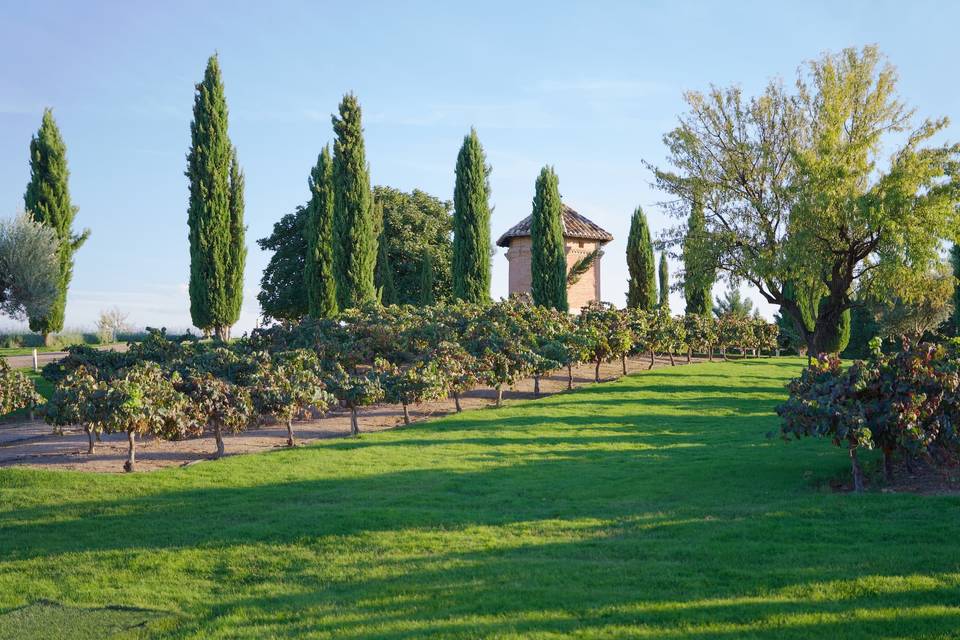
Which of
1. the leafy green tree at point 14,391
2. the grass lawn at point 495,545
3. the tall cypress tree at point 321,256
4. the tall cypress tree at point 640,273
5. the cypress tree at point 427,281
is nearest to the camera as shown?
the grass lawn at point 495,545

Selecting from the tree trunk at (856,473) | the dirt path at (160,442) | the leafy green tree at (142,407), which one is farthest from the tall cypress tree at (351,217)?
the tree trunk at (856,473)

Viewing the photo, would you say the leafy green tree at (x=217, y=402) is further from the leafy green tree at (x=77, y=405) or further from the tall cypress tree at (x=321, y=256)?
the tall cypress tree at (x=321, y=256)

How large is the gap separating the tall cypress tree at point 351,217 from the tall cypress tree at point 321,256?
1.11 m

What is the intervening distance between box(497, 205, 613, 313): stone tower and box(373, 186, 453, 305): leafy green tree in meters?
4.97

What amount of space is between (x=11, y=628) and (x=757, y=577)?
254 inches

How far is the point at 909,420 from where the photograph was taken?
9.91 m

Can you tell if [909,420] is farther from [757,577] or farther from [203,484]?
[203,484]

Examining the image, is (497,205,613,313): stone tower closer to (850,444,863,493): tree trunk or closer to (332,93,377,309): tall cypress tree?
(332,93,377,309): tall cypress tree

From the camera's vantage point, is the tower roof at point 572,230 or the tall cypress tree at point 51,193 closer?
the tall cypress tree at point 51,193

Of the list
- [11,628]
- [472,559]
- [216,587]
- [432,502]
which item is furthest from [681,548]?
[11,628]

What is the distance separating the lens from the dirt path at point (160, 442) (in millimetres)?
14164

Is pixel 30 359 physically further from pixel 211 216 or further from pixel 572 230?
pixel 572 230

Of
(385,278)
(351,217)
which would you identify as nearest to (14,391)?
(351,217)

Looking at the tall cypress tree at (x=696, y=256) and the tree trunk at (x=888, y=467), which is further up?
the tall cypress tree at (x=696, y=256)
